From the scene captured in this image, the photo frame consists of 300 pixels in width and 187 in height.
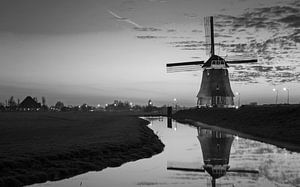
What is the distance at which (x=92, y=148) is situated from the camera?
25031 mm

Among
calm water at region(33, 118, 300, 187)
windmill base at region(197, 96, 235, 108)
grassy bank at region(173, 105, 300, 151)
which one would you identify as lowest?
calm water at region(33, 118, 300, 187)

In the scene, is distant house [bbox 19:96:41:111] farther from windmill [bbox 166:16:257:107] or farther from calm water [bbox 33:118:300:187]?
calm water [bbox 33:118:300:187]

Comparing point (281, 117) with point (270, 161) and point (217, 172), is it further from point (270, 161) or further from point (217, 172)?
point (217, 172)

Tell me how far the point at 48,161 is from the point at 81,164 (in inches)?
67.8

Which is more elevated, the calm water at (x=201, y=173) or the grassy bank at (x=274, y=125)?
the grassy bank at (x=274, y=125)

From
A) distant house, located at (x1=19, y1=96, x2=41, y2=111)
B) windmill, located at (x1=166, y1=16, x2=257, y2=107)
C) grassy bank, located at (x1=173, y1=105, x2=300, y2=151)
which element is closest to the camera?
grassy bank, located at (x1=173, y1=105, x2=300, y2=151)

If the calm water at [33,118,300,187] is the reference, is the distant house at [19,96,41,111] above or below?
above

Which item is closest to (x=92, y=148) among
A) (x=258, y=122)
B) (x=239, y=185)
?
(x=239, y=185)

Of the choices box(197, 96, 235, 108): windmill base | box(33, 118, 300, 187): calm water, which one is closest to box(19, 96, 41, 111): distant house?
box(197, 96, 235, 108): windmill base

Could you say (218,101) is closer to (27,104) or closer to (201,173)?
(201,173)

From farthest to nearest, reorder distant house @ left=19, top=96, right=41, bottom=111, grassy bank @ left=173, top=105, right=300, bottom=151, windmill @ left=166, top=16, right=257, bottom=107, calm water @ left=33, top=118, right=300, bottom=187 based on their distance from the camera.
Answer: distant house @ left=19, top=96, right=41, bottom=111
windmill @ left=166, top=16, right=257, bottom=107
grassy bank @ left=173, top=105, right=300, bottom=151
calm water @ left=33, top=118, right=300, bottom=187

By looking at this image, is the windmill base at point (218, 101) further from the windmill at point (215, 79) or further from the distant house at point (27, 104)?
the distant house at point (27, 104)

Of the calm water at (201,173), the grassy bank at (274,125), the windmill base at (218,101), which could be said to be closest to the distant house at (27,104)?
the windmill base at (218,101)

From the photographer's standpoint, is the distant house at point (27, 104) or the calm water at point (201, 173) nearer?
the calm water at point (201, 173)
